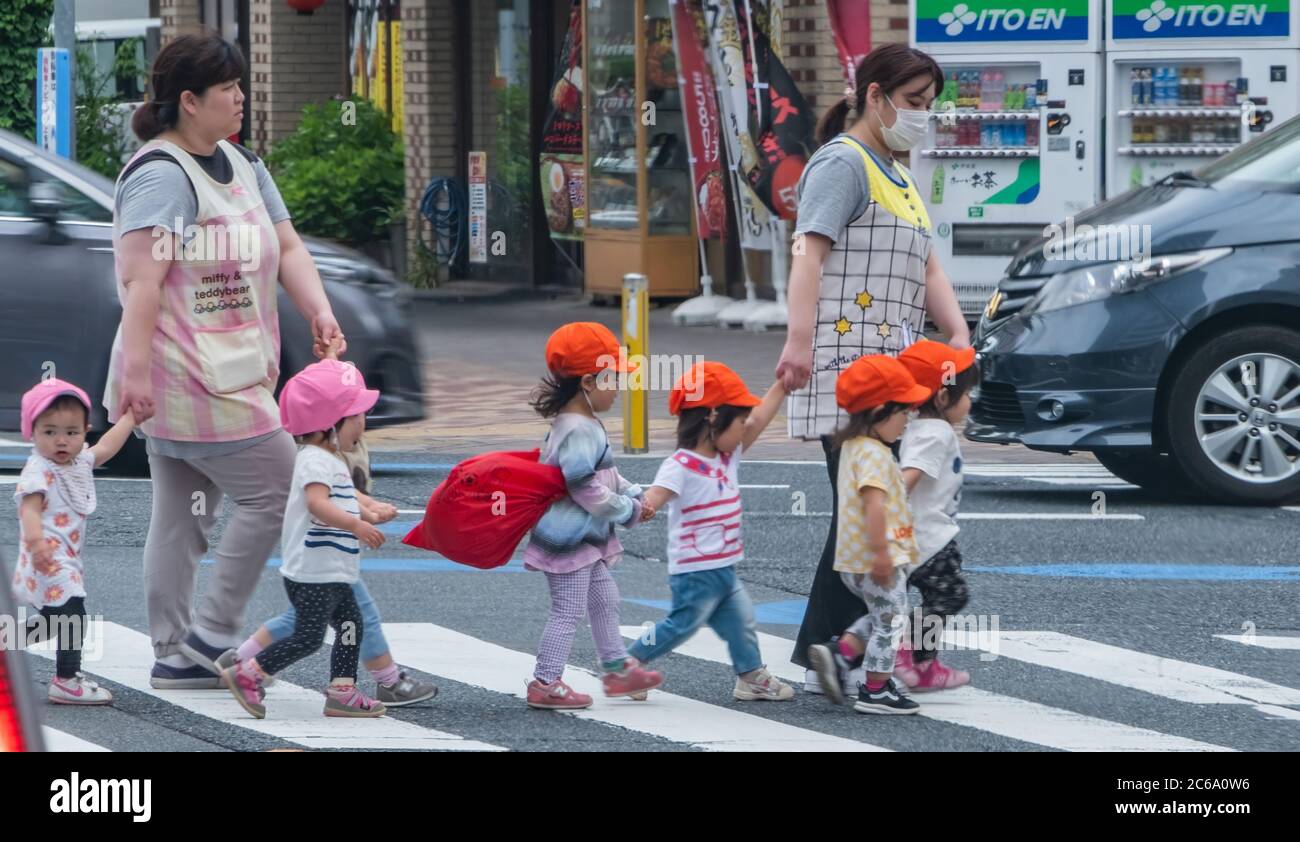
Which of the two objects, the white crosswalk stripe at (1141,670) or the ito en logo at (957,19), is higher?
the ito en logo at (957,19)

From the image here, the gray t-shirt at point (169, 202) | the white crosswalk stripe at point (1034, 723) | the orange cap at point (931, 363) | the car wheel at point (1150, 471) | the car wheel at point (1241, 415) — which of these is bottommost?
the white crosswalk stripe at point (1034, 723)

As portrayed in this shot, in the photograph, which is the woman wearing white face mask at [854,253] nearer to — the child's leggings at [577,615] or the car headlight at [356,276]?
the child's leggings at [577,615]

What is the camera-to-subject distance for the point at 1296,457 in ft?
31.0

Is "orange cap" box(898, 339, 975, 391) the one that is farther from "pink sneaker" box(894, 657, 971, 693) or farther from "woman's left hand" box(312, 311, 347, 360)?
"woman's left hand" box(312, 311, 347, 360)

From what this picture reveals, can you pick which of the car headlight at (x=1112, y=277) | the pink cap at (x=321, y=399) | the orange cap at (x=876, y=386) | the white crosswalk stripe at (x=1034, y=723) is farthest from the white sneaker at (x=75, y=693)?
the car headlight at (x=1112, y=277)

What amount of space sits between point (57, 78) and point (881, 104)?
33.0 feet

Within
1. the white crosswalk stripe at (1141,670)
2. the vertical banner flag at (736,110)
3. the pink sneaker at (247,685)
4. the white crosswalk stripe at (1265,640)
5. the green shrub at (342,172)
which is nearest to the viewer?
the pink sneaker at (247,685)

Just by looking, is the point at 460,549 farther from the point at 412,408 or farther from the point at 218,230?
the point at 412,408

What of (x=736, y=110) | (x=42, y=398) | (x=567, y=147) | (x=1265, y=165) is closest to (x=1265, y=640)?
(x=1265, y=165)

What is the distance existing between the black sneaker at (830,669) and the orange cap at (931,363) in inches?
31.2

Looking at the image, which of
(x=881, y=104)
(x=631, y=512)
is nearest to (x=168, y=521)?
(x=631, y=512)

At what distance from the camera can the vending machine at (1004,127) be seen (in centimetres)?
1570

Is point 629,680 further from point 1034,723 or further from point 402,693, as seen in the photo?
point 1034,723

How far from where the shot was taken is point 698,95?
18156 mm
